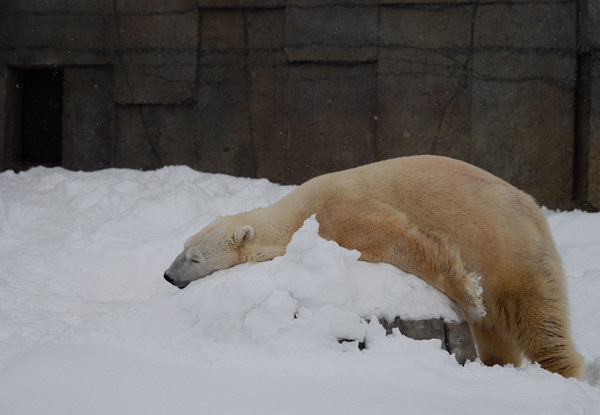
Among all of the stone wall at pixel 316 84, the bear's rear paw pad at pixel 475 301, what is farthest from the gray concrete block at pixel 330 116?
the bear's rear paw pad at pixel 475 301

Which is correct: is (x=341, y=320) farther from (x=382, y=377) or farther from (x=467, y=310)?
(x=467, y=310)

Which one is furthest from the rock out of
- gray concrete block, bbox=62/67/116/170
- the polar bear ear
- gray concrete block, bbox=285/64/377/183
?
gray concrete block, bbox=62/67/116/170

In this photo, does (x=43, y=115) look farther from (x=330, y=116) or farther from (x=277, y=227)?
(x=277, y=227)

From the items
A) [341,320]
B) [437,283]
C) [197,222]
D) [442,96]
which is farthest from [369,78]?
[341,320]

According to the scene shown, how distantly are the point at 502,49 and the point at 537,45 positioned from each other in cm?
30

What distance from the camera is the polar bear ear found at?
3861 mm

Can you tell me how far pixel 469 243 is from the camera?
354 centimetres

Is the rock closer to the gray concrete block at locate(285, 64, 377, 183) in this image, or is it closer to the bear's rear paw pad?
the bear's rear paw pad

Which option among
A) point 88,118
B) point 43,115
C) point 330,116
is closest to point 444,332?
point 330,116

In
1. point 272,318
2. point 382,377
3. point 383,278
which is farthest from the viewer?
point 383,278

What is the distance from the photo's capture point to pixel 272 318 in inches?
114

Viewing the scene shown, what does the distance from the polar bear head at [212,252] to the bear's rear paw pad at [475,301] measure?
3.84ft

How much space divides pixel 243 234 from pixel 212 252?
210mm

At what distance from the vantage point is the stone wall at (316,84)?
6688 millimetres
